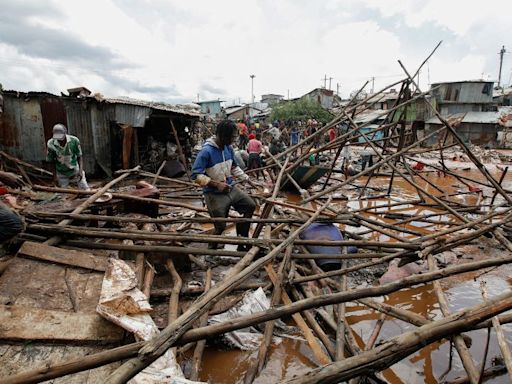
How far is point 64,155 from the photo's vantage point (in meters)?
5.86

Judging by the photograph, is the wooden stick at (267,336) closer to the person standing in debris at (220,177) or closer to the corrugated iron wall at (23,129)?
the person standing in debris at (220,177)

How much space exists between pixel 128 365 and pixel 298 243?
246 cm

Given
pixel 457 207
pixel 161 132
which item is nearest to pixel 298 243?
pixel 457 207

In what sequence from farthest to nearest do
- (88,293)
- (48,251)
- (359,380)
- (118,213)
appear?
1. (118,213)
2. (48,251)
3. (88,293)
4. (359,380)

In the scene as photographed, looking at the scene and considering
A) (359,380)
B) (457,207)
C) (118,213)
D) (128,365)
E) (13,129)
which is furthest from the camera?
(13,129)

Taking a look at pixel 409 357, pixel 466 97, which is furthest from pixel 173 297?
pixel 466 97

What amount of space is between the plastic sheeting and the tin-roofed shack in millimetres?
9085

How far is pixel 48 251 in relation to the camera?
301 centimetres

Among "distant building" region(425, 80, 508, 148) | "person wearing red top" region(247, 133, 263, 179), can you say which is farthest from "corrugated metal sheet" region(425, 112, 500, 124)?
"person wearing red top" region(247, 133, 263, 179)

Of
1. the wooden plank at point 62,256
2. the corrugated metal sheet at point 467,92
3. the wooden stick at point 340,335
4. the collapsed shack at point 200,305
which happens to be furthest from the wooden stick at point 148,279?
the corrugated metal sheet at point 467,92

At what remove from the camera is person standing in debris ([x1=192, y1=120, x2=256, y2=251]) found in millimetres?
4438

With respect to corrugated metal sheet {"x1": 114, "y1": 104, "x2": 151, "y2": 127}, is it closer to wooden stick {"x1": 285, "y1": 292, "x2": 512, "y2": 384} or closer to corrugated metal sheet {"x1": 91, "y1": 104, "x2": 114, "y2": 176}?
corrugated metal sheet {"x1": 91, "y1": 104, "x2": 114, "y2": 176}

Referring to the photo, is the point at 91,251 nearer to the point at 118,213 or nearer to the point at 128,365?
the point at 118,213

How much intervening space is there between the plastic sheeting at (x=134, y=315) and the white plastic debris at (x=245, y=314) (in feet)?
2.69
